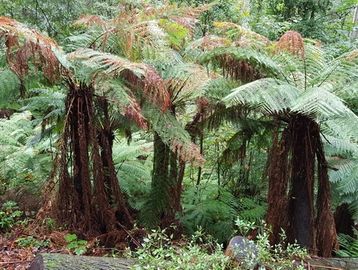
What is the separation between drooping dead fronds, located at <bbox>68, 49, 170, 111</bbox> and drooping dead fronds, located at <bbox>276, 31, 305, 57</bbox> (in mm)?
944

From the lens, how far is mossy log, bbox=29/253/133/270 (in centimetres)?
230

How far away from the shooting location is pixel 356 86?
3.02 meters

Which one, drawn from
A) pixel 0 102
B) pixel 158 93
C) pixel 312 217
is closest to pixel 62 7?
pixel 0 102

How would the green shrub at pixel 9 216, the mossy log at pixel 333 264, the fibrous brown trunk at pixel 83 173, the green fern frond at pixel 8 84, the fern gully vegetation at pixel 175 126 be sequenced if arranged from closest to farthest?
the mossy log at pixel 333 264
the fern gully vegetation at pixel 175 126
the fibrous brown trunk at pixel 83 173
the green fern frond at pixel 8 84
the green shrub at pixel 9 216

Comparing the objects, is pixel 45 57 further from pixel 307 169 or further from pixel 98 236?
pixel 307 169

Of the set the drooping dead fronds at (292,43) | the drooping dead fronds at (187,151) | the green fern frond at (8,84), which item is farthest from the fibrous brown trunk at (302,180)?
the green fern frond at (8,84)

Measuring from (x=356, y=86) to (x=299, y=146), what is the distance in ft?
1.89

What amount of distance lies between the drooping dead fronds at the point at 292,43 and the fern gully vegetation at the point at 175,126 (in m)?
0.01

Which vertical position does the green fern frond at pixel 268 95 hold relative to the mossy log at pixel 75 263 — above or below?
above

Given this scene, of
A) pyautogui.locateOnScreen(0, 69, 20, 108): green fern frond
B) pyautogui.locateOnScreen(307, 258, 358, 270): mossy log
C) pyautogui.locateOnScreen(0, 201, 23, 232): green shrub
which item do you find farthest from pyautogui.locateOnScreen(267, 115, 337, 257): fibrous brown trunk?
pyautogui.locateOnScreen(0, 201, 23, 232): green shrub

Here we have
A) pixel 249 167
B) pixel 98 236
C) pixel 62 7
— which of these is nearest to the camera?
pixel 98 236

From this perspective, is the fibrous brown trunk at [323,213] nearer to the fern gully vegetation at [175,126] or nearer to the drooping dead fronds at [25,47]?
the fern gully vegetation at [175,126]

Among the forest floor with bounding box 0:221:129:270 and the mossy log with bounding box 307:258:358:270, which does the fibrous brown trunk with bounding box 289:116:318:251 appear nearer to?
the mossy log with bounding box 307:258:358:270

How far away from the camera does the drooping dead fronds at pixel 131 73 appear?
280 centimetres
